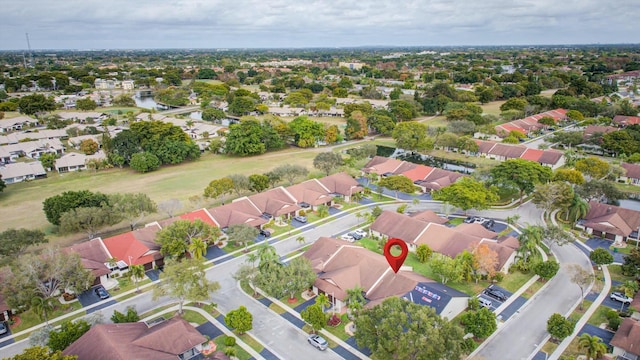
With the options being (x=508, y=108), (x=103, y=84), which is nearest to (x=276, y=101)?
(x=508, y=108)

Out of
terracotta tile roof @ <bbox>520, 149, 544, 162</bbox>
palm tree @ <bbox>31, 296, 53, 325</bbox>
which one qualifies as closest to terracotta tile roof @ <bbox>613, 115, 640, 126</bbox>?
terracotta tile roof @ <bbox>520, 149, 544, 162</bbox>

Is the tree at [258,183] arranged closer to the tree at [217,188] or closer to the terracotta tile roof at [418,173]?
the tree at [217,188]

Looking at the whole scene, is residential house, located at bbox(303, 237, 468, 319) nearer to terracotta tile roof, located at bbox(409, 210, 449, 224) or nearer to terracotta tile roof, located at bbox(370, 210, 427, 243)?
terracotta tile roof, located at bbox(370, 210, 427, 243)

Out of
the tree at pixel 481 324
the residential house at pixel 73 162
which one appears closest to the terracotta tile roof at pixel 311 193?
the tree at pixel 481 324

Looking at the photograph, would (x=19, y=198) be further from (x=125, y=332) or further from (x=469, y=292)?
(x=469, y=292)

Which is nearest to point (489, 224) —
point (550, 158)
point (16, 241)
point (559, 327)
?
point (559, 327)

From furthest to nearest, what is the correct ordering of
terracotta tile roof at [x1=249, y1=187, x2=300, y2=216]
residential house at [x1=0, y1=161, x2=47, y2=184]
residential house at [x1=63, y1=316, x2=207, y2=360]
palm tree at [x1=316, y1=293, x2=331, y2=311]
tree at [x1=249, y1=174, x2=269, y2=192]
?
residential house at [x1=0, y1=161, x2=47, y2=184] → tree at [x1=249, y1=174, x2=269, y2=192] → terracotta tile roof at [x1=249, y1=187, x2=300, y2=216] → palm tree at [x1=316, y1=293, x2=331, y2=311] → residential house at [x1=63, y1=316, x2=207, y2=360]
